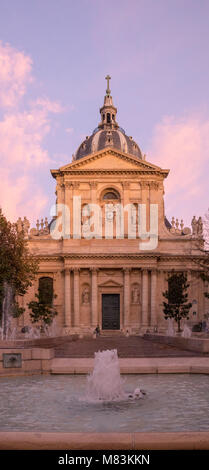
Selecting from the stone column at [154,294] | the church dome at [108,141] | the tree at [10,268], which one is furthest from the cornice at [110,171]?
the tree at [10,268]

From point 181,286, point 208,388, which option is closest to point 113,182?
point 181,286

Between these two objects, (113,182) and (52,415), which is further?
(113,182)

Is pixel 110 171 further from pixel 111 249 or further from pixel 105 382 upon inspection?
pixel 105 382

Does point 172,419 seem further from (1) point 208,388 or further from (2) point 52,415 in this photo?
(1) point 208,388

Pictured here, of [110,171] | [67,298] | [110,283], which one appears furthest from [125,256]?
[110,171]

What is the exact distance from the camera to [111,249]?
1886 inches

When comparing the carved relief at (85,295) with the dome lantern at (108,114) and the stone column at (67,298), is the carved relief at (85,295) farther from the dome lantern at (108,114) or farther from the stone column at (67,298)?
the dome lantern at (108,114)

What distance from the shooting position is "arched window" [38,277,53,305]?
39213 mm

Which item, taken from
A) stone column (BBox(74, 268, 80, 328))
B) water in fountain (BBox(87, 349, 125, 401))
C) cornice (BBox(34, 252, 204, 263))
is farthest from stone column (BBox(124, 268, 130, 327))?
water in fountain (BBox(87, 349, 125, 401))

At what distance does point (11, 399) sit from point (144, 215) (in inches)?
1526

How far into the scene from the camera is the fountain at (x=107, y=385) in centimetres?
1106
